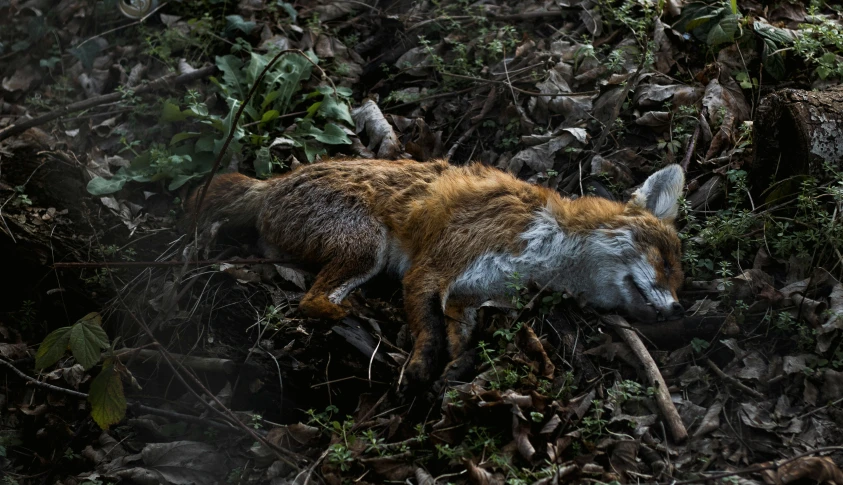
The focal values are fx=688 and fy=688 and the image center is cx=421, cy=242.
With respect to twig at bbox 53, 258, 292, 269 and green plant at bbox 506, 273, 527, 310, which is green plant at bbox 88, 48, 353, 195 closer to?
twig at bbox 53, 258, 292, 269

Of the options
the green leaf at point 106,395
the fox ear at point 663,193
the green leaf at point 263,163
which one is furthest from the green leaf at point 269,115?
the fox ear at point 663,193

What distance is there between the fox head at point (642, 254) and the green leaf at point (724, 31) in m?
2.24

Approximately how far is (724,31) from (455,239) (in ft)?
12.5

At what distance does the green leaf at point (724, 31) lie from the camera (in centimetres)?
709

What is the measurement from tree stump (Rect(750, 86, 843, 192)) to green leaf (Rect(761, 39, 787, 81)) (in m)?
1.23

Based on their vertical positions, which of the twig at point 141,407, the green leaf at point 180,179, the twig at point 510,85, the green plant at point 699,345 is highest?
the twig at point 510,85

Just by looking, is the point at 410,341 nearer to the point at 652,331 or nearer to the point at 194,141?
the point at 652,331

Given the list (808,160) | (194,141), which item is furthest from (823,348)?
(194,141)

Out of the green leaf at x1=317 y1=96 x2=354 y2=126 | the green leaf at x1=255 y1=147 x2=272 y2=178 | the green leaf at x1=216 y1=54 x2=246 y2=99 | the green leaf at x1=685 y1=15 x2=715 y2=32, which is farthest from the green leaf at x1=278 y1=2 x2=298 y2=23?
the green leaf at x1=685 y1=15 x2=715 y2=32

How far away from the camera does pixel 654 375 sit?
4.88 m

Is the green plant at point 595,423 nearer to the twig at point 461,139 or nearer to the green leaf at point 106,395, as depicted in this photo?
the green leaf at point 106,395

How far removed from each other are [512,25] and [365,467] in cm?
581

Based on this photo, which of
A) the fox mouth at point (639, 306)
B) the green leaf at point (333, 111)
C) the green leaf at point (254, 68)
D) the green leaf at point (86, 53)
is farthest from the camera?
the green leaf at point (86, 53)

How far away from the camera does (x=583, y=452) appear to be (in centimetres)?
452
